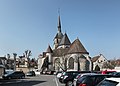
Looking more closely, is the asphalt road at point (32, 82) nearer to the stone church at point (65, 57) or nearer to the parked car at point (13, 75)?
the parked car at point (13, 75)

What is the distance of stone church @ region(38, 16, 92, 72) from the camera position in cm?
9125

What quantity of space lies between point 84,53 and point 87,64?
14.7 ft

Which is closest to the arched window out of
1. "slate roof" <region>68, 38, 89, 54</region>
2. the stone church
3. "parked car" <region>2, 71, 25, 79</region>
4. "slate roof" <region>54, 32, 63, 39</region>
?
the stone church

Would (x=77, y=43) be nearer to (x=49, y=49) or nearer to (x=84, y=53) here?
(x=84, y=53)

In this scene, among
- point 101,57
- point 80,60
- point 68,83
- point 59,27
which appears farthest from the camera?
point 59,27

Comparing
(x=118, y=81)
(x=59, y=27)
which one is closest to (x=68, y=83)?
(x=118, y=81)

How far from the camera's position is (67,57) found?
95375mm

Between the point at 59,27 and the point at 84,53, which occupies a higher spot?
the point at 59,27

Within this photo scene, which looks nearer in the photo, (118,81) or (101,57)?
(118,81)

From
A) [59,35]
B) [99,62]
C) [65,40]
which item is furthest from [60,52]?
[59,35]

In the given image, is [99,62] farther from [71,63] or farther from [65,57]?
[65,57]

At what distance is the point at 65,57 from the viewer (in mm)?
97625

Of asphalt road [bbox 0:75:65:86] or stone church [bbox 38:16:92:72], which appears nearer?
asphalt road [bbox 0:75:65:86]

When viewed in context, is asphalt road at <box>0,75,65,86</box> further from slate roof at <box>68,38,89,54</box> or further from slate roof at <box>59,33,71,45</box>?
slate roof at <box>59,33,71,45</box>
